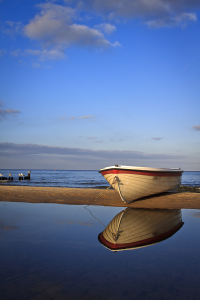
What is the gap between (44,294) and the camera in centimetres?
280

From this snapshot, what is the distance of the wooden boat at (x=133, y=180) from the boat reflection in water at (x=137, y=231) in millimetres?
2597

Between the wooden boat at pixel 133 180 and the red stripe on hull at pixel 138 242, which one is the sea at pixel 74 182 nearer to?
the wooden boat at pixel 133 180

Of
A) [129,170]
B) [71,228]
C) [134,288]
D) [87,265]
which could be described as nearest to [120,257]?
[87,265]

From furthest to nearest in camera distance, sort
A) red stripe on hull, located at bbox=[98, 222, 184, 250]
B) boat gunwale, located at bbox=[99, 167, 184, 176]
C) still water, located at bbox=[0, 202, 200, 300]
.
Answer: boat gunwale, located at bbox=[99, 167, 184, 176] < red stripe on hull, located at bbox=[98, 222, 184, 250] < still water, located at bbox=[0, 202, 200, 300]

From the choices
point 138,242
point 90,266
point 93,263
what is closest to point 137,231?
point 138,242

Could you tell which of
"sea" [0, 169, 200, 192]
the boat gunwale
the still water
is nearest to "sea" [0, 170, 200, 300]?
the still water

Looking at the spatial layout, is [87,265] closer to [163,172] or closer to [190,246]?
[190,246]

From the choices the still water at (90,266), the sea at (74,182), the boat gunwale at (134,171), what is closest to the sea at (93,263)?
the still water at (90,266)

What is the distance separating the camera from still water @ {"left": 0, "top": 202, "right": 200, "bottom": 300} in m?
2.89

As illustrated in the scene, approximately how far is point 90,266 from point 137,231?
2557 millimetres

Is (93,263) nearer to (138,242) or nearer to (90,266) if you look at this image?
(90,266)

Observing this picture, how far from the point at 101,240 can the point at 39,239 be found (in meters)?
1.42

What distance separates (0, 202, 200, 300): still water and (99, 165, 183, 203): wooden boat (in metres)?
4.30

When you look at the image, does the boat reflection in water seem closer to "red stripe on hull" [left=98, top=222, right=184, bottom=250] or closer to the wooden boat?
"red stripe on hull" [left=98, top=222, right=184, bottom=250]
